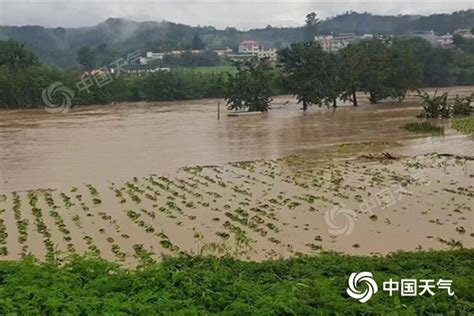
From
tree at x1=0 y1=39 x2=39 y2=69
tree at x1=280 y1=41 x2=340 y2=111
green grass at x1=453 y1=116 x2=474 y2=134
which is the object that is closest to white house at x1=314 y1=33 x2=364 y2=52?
tree at x1=280 y1=41 x2=340 y2=111

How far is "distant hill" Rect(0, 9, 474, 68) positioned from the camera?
91.6 m

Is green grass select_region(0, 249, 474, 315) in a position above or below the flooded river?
above

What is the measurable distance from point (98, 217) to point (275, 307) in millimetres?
6761

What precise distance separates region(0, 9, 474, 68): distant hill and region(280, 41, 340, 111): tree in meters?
48.1

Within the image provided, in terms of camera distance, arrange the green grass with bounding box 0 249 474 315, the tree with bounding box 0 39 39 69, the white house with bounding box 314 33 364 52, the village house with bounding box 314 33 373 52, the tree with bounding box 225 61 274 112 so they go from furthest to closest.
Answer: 1. the tree with bounding box 0 39 39 69
2. the white house with bounding box 314 33 364 52
3. the village house with bounding box 314 33 373 52
4. the tree with bounding box 225 61 274 112
5. the green grass with bounding box 0 249 474 315

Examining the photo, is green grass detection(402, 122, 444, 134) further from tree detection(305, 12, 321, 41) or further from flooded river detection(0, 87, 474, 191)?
tree detection(305, 12, 321, 41)

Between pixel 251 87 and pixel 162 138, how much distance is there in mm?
12479

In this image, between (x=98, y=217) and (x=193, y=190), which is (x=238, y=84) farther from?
(x=98, y=217)

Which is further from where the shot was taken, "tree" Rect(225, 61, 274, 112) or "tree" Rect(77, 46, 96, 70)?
"tree" Rect(77, 46, 96, 70)

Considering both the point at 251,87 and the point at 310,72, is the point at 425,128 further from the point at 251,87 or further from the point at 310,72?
the point at 251,87

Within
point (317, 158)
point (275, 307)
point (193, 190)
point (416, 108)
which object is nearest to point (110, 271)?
point (275, 307)

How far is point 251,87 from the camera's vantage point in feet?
119

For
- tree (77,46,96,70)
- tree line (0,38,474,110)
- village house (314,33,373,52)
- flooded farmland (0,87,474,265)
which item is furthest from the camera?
tree (77,46,96,70)

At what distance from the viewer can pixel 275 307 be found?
486 centimetres
